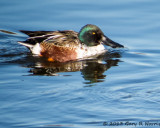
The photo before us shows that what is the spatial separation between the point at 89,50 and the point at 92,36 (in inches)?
17.1

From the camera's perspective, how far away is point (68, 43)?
1134cm

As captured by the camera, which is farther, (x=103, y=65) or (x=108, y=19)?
(x=108, y=19)

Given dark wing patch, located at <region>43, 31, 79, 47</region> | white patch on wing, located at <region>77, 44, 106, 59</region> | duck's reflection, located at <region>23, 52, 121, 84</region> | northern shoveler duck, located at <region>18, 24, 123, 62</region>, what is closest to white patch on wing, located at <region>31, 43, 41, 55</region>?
northern shoveler duck, located at <region>18, 24, 123, 62</region>

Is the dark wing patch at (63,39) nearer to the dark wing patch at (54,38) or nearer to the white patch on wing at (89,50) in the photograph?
the dark wing patch at (54,38)

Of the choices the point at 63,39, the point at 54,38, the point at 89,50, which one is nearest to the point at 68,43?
the point at 63,39

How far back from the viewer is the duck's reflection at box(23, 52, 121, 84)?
9.67 m

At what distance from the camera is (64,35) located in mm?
11422

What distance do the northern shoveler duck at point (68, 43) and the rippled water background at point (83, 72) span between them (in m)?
0.29

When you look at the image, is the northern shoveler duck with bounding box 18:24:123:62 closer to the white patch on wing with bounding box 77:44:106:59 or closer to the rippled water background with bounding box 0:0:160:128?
the white patch on wing with bounding box 77:44:106:59

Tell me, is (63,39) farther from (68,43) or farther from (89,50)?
(89,50)

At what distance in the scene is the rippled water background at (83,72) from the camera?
721cm

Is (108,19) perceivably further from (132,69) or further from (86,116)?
(86,116)

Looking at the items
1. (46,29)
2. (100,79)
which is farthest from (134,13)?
(100,79)

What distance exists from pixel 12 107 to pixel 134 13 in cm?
670
